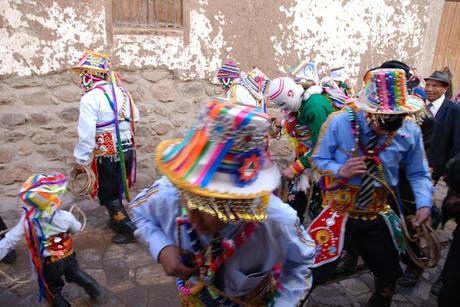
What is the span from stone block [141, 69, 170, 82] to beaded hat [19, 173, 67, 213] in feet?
8.87

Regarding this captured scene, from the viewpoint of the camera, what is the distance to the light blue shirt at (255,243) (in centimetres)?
161

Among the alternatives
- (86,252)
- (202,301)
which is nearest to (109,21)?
(86,252)

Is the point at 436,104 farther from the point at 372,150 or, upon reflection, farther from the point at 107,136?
the point at 107,136

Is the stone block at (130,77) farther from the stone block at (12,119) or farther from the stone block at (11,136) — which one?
the stone block at (11,136)

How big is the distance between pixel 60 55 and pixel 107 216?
2.08m

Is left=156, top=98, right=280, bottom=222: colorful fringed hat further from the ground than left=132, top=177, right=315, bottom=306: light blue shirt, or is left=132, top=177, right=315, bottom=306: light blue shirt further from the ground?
left=156, top=98, right=280, bottom=222: colorful fringed hat

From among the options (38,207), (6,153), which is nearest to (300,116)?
(38,207)

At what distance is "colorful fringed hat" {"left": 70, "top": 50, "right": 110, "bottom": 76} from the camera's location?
158 inches

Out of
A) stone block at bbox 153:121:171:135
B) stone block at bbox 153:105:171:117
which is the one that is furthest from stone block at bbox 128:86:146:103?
stone block at bbox 153:121:171:135

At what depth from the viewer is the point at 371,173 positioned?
2.63m

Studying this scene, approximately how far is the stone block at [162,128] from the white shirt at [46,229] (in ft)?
8.86

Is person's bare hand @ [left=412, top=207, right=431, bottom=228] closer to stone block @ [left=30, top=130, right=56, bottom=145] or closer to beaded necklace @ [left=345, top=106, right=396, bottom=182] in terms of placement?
beaded necklace @ [left=345, top=106, right=396, bottom=182]

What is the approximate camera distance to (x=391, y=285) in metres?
2.87

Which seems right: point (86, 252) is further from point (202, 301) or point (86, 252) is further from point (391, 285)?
point (391, 285)
